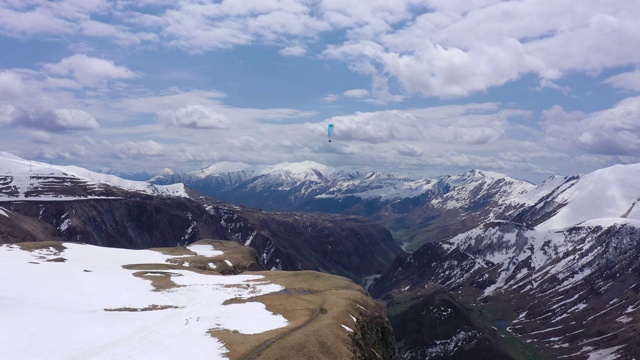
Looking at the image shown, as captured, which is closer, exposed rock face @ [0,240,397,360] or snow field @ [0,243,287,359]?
snow field @ [0,243,287,359]

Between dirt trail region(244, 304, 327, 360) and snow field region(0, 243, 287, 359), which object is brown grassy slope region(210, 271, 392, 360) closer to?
dirt trail region(244, 304, 327, 360)

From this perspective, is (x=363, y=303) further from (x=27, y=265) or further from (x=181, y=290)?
(x=27, y=265)

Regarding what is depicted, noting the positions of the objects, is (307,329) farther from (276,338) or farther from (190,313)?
(190,313)

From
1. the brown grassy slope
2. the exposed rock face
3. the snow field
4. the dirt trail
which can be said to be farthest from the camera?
the exposed rock face

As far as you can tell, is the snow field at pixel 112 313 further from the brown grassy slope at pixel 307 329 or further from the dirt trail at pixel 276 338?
the dirt trail at pixel 276 338

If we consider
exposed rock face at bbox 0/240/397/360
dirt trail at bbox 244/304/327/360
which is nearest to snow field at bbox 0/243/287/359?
exposed rock face at bbox 0/240/397/360

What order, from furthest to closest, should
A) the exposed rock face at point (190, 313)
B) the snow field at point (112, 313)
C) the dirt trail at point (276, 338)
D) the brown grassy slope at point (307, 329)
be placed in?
the exposed rock face at point (190, 313), the snow field at point (112, 313), the brown grassy slope at point (307, 329), the dirt trail at point (276, 338)

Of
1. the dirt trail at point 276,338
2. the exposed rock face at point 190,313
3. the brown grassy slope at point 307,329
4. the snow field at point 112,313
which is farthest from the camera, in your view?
the exposed rock face at point 190,313

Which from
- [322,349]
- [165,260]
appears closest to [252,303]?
[322,349]

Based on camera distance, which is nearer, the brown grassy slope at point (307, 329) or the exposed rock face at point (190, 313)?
the brown grassy slope at point (307, 329)

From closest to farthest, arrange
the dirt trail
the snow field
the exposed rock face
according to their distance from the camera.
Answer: the dirt trail → the snow field → the exposed rock face

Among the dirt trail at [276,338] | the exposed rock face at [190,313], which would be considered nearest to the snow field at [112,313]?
the exposed rock face at [190,313]
